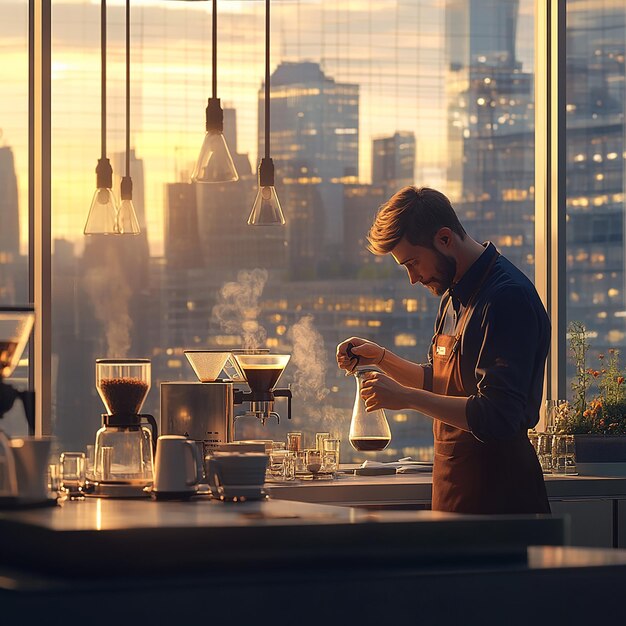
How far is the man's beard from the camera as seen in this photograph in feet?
10.7

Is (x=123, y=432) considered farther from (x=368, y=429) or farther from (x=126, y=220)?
(x=126, y=220)

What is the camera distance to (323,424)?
4.67 m

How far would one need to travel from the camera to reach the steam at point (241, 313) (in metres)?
4.60

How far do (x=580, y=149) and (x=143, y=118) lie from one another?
67.7 inches

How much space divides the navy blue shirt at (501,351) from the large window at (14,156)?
1.64 m

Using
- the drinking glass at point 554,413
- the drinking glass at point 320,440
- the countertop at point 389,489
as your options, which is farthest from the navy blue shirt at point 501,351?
the drinking glass at point 554,413

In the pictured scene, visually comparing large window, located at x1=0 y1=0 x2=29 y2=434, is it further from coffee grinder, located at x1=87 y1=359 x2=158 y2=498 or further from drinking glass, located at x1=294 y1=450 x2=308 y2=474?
coffee grinder, located at x1=87 y1=359 x2=158 y2=498

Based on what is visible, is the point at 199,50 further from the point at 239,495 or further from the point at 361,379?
the point at 239,495

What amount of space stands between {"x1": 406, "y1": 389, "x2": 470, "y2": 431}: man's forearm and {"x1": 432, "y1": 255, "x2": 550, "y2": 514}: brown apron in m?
0.14

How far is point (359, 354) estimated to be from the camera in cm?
354

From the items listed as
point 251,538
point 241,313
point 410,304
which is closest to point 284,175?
point 241,313

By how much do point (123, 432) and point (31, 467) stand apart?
704 mm

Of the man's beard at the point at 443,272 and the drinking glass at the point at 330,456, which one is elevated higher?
the man's beard at the point at 443,272

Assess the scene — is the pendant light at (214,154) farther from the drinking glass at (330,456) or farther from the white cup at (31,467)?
the white cup at (31,467)
